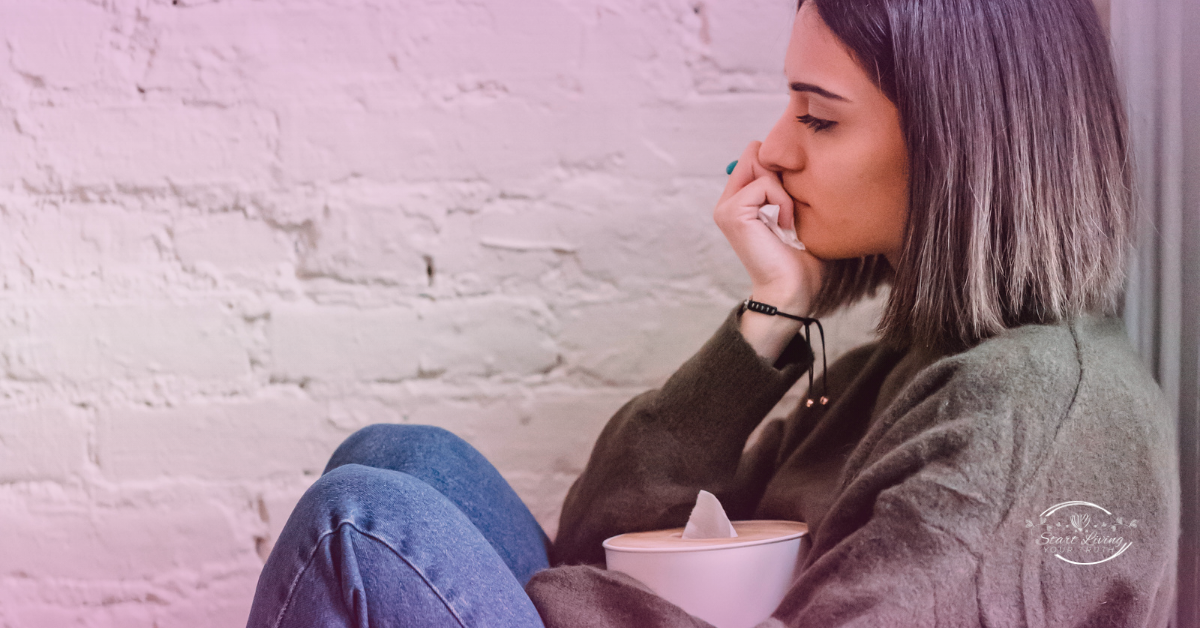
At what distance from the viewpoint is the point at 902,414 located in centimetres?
60

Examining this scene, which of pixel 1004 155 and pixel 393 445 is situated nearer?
pixel 1004 155

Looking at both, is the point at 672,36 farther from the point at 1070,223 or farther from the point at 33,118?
the point at 33,118

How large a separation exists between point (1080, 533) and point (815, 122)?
410 mm

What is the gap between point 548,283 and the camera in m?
1.04

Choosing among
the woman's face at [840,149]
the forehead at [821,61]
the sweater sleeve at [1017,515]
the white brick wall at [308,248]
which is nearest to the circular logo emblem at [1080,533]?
the sweater sleeve at [1017,515]

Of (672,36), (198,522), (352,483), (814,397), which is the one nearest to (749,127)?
(672,36)

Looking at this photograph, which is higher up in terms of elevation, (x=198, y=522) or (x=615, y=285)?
(x=615, y=285)

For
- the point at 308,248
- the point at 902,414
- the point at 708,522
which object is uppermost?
the point at 308,248

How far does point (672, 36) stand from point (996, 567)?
2.56 ft

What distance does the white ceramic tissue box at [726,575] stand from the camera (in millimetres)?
608

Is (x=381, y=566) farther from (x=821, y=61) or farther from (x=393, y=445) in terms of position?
(x=821, y=61)

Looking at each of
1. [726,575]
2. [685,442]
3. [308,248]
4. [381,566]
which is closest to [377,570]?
[381,566]

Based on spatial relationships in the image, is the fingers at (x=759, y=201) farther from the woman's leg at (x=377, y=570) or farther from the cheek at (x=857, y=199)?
the woman's leg at (x=377, y=570)

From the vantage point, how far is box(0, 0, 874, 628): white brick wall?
981 millimetres
